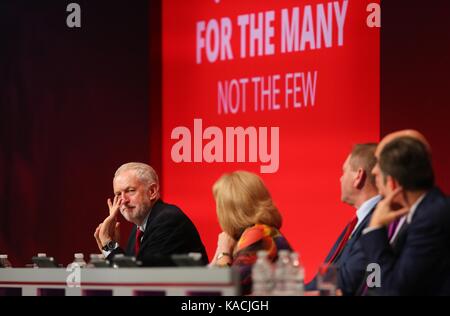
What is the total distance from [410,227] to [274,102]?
3545mm

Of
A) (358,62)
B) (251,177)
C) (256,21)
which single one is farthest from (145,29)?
(251,177)

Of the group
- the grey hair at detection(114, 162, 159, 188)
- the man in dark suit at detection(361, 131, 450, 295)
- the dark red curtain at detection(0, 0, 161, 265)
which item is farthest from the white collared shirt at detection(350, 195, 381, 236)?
the dark red curtain at detection(0, 0, 161, 265)

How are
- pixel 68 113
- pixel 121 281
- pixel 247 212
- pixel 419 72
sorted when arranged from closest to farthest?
pixel 121 281 < pixel 247 212 < pixel 419 72 < pixel 68 113

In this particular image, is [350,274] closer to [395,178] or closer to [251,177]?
[395,178]

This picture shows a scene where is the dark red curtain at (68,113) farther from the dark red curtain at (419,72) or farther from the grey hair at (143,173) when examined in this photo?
the dark red curtain at (419,72)

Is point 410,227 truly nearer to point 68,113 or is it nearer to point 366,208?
point 366,208

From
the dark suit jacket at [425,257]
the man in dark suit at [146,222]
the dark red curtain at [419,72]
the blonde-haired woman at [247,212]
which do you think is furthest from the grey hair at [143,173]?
the dark suit jacket at [425,257]

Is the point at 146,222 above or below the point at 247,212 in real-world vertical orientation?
below

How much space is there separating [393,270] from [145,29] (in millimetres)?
4750

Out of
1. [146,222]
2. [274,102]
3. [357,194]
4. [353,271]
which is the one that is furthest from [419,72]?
[353,271]

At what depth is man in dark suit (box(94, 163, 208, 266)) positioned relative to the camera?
14.9 feet

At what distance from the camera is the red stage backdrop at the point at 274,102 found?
20.0 feet

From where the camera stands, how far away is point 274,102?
6535 millimetres
